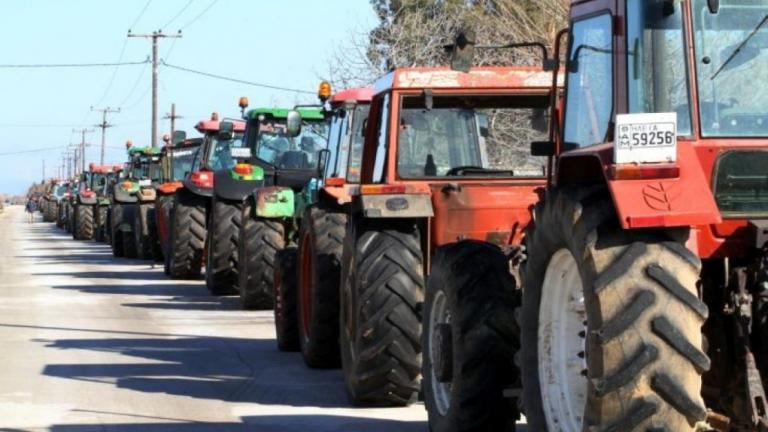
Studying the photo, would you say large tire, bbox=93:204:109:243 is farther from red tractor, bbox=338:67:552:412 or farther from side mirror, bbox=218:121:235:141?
red tractor, bbox=338:67:552:412

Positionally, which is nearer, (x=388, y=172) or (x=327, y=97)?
(x=388, y=172)

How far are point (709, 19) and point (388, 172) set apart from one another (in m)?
4.65

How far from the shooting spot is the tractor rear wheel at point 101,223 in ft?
148

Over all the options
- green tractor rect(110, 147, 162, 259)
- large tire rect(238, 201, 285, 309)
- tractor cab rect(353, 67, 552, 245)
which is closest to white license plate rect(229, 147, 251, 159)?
large tire rect(238, 201, 285, 309)

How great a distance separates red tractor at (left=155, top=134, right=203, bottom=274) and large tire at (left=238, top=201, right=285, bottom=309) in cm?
770

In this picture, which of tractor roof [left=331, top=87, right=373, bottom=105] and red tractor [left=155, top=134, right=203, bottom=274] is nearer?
tractor roof [left=331, top=87, right=373, bottom=105]

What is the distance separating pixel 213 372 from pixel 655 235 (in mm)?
7443

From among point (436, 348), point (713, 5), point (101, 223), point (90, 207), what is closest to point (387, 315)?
point (436, 348)

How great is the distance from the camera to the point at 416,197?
10266 mm

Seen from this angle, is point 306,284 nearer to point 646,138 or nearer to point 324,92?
point 324,92

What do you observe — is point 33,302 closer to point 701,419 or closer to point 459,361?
point 459,361

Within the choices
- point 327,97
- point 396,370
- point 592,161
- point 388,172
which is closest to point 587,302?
point 592,161

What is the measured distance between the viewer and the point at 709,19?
21.3ft

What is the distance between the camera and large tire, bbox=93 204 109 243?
4503cm
